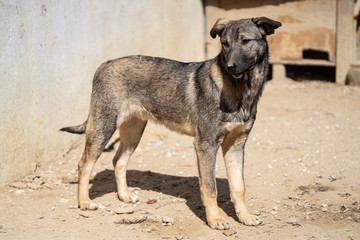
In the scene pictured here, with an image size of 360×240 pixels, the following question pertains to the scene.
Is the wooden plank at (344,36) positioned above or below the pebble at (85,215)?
above

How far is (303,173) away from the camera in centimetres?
628

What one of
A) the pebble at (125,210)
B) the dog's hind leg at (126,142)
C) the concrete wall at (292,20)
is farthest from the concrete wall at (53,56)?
the concrete wall at (292,20)

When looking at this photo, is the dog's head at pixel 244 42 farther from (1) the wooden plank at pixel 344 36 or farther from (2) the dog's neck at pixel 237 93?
(1) the wooden plank at pixel 344 36

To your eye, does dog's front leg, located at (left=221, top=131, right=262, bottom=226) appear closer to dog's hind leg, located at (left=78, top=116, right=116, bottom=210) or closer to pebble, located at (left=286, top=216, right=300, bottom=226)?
pebble, located at (left=286, top=216, right=300, bottom=226)

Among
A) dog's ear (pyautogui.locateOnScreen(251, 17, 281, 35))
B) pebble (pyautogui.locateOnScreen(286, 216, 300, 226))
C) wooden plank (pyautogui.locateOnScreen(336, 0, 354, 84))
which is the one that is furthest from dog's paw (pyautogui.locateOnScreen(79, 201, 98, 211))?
wooden plank (pyautogui.locateOnScreen(336, 0, 354, 84))

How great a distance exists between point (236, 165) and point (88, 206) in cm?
160

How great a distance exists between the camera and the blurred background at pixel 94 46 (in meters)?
5.88

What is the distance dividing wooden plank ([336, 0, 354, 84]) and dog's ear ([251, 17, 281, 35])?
4468 mm

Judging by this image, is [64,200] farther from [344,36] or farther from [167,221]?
[344,36]

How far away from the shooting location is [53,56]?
6.42m

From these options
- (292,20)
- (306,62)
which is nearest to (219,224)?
(306,62)

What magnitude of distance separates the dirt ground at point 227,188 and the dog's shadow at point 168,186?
0.01 meters

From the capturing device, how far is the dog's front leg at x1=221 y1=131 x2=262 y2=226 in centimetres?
509

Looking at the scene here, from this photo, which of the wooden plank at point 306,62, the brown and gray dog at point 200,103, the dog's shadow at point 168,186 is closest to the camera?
the brown and gray dog at point 200,103
